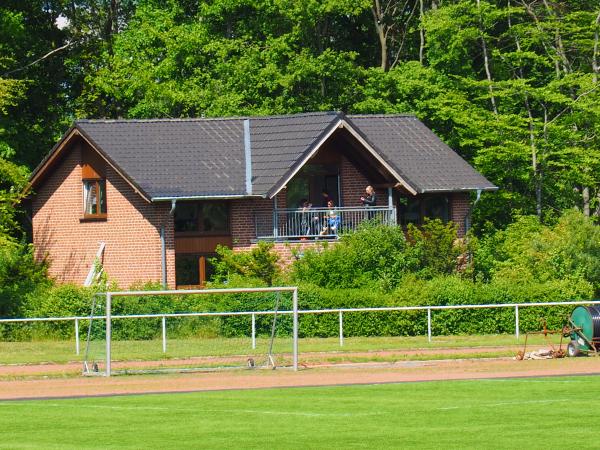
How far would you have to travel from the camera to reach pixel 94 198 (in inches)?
1916

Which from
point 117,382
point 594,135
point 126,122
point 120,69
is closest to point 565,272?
point 594,135

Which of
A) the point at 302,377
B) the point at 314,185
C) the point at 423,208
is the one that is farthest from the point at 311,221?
the point at 302,377

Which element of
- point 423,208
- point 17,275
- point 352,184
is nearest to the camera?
point 17,275

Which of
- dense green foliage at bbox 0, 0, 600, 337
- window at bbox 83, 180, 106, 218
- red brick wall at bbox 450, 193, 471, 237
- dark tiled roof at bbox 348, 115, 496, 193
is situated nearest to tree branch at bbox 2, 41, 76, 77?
dense green foliage at bbox 0, 0, 600, 337

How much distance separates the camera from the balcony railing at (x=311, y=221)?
46.7 metres

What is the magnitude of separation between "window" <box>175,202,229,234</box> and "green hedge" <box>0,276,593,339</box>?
6.92m

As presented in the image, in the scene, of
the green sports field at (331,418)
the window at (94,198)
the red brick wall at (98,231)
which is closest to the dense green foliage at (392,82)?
the red brick wall at (98,231)

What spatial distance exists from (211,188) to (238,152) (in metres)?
2.92

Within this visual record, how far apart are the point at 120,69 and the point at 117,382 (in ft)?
111

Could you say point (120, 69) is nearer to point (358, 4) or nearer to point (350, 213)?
point (358, 4)

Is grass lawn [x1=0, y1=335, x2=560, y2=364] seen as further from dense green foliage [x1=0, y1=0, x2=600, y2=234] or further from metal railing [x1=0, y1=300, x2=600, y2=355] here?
dense green foliage [x1=0, y1=0, x2=600, y2=234]

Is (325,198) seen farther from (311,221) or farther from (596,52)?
(596,52)

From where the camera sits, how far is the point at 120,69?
201ft

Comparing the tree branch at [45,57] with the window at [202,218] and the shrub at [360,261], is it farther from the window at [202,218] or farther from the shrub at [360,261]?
the shrub at [360,261]
